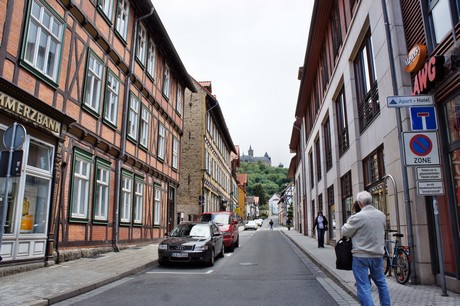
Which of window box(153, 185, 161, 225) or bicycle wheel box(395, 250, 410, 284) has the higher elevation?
window box(153, 185, 161, 225)

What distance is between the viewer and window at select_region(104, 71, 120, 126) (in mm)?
15188

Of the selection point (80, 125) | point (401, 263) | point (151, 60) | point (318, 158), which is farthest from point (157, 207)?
point (401, 263)

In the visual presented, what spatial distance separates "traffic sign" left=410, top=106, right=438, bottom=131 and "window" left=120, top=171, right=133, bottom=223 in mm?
12313

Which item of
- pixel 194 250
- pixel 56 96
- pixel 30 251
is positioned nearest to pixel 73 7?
pixel 56 96

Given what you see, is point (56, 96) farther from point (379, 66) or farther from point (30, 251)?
point (379, 66)

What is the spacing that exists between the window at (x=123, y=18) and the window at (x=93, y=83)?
260 centimetres

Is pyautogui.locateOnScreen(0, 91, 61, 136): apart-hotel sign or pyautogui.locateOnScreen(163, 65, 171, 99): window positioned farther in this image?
pyautogui.locateOnScreen(163, 65, 171, 99): window

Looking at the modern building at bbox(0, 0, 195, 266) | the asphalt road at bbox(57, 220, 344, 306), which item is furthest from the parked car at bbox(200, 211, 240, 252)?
the asphalt road at bbox(57, 220, 344, 306)

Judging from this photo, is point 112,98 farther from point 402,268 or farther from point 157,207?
point 402,268

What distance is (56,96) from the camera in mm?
11453

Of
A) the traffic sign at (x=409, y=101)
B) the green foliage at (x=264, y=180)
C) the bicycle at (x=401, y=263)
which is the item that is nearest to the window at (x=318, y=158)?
the bicycle at (x=401, y=263)

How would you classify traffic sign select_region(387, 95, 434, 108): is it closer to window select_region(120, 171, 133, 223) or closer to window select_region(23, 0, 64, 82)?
window select_region(23, 0, 64, 82)

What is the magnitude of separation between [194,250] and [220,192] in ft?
113

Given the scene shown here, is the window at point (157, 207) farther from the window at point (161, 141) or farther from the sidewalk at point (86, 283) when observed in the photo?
the sidewalk at point (86, 283)
